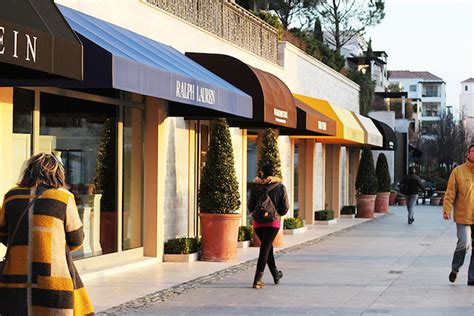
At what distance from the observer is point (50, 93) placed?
12062 millimetres

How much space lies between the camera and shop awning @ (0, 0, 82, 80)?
25.8 feet

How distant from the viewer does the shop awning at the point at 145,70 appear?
10.3 meters

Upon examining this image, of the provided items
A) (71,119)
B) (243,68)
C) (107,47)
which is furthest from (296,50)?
(107,47)

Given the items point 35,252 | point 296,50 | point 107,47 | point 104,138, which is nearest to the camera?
point 35,252

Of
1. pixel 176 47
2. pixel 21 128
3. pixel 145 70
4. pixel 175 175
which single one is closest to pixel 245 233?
pixel 175 175

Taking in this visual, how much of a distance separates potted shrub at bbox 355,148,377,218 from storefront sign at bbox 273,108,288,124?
13.1 metres

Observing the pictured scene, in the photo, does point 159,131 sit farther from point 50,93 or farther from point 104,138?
point 50,93

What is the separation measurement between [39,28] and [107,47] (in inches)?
85.0

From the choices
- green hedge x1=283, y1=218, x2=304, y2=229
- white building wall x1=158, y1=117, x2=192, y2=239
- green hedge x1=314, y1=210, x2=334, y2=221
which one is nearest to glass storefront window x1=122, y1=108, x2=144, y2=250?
white building wall x1=158, y1=117, x2=192, y2=239

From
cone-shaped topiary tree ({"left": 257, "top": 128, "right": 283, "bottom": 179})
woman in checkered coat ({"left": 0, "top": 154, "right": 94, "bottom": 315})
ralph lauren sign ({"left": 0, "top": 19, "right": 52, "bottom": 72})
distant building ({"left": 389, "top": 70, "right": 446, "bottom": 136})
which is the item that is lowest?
woman in checkered coat ({"left": 0, "top": 154, "right": 94, "bottom": 315})

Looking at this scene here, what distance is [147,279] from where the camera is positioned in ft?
43.4

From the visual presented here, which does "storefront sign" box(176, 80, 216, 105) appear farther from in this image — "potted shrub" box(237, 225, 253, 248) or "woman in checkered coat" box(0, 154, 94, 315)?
"woman in checkered coat" box(0, 154, 94, 315)

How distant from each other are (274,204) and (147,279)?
2.30 m

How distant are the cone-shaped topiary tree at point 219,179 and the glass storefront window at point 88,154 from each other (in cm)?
186
